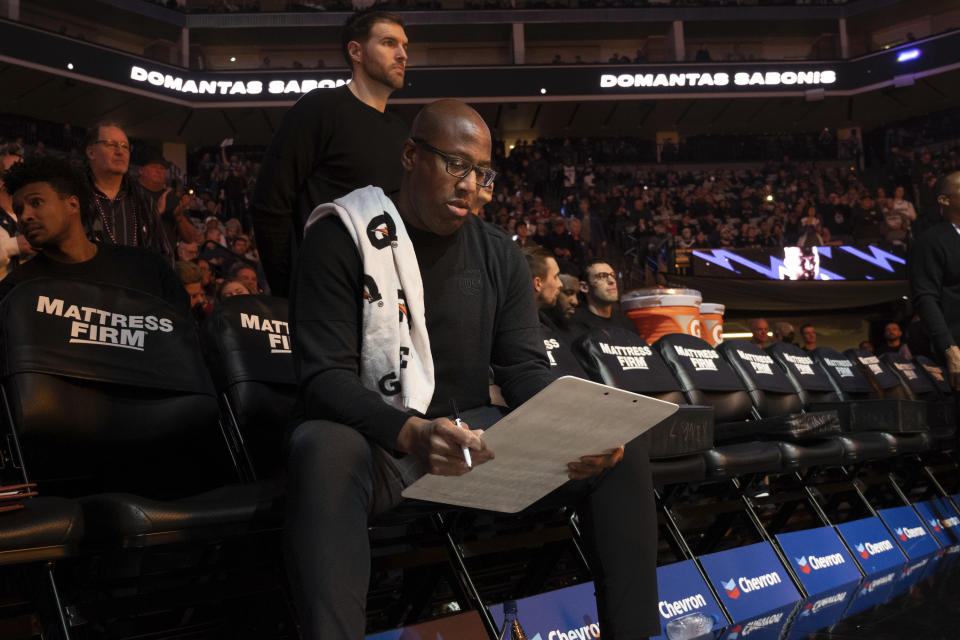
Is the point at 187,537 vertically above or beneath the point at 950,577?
above

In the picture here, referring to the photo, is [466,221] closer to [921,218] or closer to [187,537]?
[187,537]

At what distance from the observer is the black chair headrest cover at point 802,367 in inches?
173

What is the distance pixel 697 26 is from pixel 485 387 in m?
21.1

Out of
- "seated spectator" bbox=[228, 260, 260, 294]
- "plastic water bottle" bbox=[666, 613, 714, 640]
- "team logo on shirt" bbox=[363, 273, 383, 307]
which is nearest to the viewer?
"team logo on shirt" bbox=[363, 273, 383, 307]

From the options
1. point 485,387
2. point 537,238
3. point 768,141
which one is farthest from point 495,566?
point 768,141

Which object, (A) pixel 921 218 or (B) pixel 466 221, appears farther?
(A) pixel 921 218

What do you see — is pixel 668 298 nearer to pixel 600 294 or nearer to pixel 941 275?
pixel 600 294

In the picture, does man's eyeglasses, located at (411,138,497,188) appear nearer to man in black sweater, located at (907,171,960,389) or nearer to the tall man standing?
the tall man standing

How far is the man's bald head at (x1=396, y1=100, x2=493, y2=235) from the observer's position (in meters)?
1.77

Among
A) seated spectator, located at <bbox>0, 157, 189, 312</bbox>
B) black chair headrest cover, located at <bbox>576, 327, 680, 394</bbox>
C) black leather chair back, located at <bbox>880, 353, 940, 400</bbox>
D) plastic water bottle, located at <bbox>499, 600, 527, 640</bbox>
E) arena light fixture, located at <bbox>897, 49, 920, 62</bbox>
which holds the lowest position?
plastic water bottle, located at <bbox>499, 600, 527, 640</bbox>

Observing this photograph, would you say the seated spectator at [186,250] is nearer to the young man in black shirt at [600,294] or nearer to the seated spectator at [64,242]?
the young man in black shirt at [600,294]

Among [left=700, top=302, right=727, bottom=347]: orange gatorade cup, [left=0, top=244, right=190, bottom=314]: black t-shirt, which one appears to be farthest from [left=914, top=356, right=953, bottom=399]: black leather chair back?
[left=0, top=244, right=190, bottom=314]: black t-shirt

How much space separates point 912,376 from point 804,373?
1514 mm

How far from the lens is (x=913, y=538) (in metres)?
3.74
